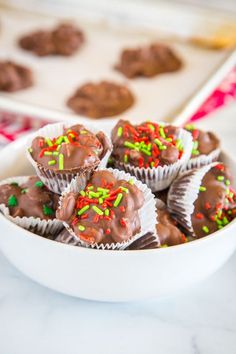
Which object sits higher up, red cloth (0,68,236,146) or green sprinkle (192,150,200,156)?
green sprinkle (192,150,200,156)

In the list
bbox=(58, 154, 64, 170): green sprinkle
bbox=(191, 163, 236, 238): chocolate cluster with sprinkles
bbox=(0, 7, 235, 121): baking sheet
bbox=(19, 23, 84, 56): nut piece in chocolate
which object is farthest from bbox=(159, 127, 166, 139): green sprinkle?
bbox=(19, 23, 84, 56): nut piece in chocolate

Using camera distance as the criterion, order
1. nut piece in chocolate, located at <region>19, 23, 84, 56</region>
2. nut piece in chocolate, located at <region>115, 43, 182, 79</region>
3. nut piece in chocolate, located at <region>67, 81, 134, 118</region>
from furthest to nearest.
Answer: nut piece in chocolate, located at <region>19, 23, 84, 56</region>, nut piece in chocolate, located at <region>115, 43, 182, 79</region>, nut piece in chocolate, located at <region>67, 81, 134, 118</region>

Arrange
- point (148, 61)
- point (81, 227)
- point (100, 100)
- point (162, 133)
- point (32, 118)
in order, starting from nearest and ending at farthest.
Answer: point (81, 227), point (162, 133), point (32, 118), point (100, 100), point (148, 61)

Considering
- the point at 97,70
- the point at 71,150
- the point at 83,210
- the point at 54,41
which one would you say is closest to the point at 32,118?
the point at 97,70

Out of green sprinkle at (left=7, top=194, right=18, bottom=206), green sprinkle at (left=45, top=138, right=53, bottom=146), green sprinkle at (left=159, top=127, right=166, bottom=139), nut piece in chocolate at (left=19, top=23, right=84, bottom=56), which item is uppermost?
green sprinkle at (left=159, top=127, right=166, bottom=139)

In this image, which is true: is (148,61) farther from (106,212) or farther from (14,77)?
(106,212)

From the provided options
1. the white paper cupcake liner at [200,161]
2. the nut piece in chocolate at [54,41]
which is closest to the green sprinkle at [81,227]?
the white paper cupcake liner at [200,161]

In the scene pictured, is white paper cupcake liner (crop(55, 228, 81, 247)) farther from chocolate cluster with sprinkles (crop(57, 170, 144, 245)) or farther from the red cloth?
the red cloth
